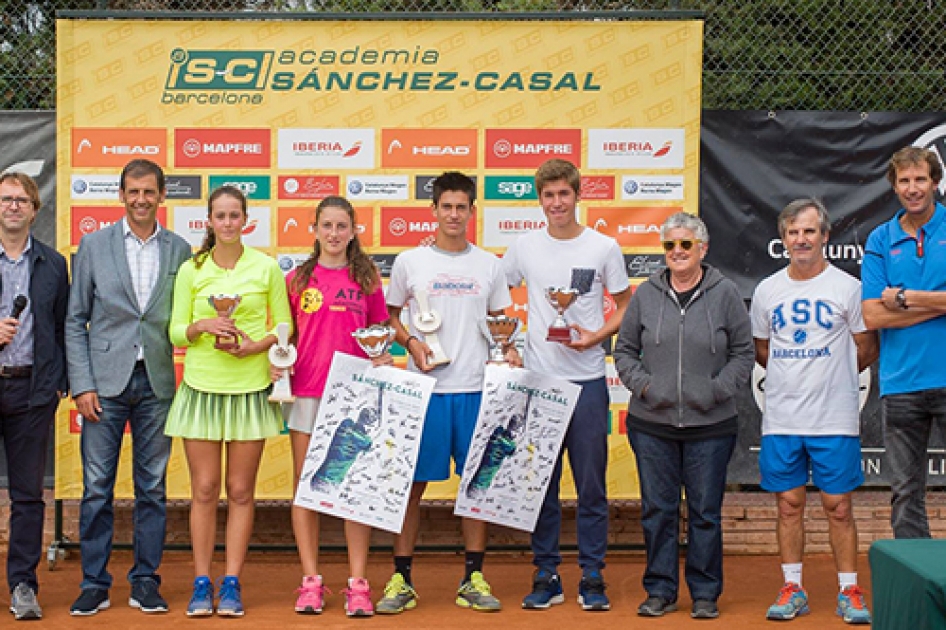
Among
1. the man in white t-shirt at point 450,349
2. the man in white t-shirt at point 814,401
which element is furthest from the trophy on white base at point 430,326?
the man in white t-shirt at point 814,401

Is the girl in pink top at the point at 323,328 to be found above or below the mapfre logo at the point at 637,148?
below

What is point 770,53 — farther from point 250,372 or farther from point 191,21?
point 250,372

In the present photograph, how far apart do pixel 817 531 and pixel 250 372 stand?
147 inches

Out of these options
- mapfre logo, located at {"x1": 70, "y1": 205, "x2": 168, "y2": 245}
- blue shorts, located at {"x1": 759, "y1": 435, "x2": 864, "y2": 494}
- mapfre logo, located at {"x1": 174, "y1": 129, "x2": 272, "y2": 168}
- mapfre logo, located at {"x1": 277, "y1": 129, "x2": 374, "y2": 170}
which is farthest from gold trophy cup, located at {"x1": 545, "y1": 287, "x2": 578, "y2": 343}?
mapfre logo, located at {"x1": 70, "y1": 205, "x2": 168, "y2": 245}

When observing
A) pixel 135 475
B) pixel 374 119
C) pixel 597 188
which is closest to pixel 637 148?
pixel 597 188

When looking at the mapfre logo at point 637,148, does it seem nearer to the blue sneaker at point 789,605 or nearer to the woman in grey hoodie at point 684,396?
the woman in grey hoodie at point 684,396

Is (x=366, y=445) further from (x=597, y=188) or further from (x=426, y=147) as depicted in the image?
(x=597, y=188)

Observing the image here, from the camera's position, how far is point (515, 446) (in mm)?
5957

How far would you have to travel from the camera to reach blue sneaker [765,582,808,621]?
5.77m

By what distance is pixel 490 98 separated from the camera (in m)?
7.10

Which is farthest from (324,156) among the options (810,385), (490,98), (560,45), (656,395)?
(810,385)

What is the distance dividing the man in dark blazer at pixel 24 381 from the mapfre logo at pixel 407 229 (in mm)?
2013

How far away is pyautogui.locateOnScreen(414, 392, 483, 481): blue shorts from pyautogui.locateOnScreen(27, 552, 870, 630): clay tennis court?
0.69 meters

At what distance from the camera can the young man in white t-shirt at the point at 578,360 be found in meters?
5.97
